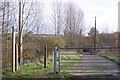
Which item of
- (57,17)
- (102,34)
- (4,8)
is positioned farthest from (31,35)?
(102,34)

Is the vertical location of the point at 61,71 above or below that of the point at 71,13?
below

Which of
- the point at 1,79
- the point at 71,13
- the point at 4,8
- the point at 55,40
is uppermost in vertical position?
the point at 71,13

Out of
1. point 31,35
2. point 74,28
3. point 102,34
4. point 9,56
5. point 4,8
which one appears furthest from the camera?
point 102,34

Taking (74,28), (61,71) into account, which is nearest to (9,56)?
(61,71)

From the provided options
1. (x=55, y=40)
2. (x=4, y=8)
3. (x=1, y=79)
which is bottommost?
(x=1, y=79)

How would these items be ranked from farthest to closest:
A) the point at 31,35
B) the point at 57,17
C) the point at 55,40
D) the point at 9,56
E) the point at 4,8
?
the point at 57,17 < the point at 55,40 < the point at 31,35 < the point at 9,56 < the point at 4,8

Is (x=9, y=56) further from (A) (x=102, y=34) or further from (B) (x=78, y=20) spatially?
(A) (x=102, y=34)

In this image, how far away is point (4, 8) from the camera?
11.1 metres

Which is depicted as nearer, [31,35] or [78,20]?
[31,35]

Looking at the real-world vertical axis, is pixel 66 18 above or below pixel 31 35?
above

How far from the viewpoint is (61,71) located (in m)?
10.2

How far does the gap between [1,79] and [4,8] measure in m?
3.80

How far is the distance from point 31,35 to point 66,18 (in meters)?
15.2

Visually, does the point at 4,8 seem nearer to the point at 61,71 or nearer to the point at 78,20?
the point at 61,71
